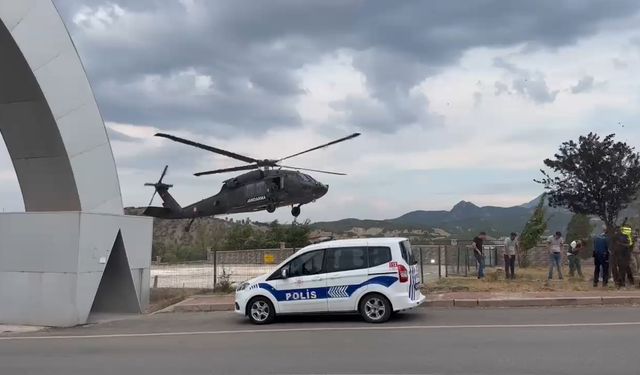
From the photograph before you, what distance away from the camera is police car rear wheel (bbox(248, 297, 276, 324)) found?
1345 cm

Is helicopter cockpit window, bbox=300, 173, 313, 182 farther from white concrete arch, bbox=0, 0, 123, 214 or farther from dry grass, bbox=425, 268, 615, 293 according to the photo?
white concrete arch, bbox=0, 0, 123, 214

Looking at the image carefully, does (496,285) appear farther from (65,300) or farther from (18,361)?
(18,361)

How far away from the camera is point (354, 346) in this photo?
10031 millimetres

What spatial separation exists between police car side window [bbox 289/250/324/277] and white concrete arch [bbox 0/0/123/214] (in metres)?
6.20

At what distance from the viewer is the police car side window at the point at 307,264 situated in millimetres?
13422

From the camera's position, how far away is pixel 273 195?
3119cm

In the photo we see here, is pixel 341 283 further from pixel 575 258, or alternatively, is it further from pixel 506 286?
pixel 575 258

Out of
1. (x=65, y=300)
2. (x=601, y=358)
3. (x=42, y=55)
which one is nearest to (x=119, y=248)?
(x=65, y=300)

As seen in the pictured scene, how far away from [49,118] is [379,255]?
8.51 meters

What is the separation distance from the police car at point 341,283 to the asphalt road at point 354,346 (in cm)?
35

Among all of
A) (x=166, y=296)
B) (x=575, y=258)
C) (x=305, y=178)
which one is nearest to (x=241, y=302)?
(x=166, y=296)

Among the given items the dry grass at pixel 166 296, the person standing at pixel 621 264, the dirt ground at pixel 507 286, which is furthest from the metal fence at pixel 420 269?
the person standing at pixel 621 264

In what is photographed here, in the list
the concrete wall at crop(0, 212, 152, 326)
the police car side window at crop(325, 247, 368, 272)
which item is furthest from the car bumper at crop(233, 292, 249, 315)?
the concrete wall at crop(0, 212, 152, 326)

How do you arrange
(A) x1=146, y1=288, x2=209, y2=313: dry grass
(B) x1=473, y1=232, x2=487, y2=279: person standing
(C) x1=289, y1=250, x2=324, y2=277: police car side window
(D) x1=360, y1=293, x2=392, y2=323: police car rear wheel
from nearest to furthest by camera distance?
(D) x1=360, y1=293, x2=392, y2=323: police car rear wheel < (C) x1=289, y1=250, x2=324, y2=277: police car side window < (A) x1=146, y1=288, x2=209, y2=313: dry grass < (B) x1=473, y1=232, x2=487, y2=279: person standing
